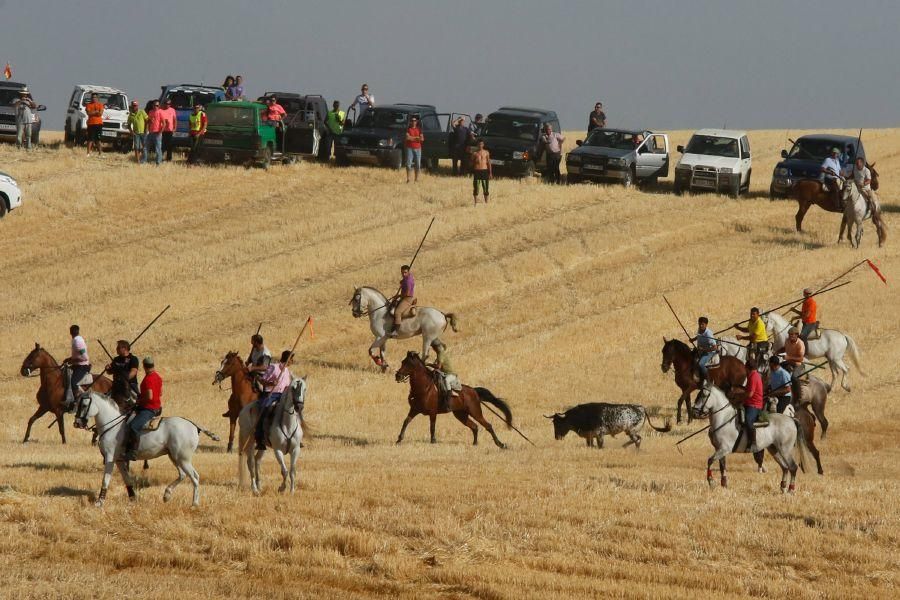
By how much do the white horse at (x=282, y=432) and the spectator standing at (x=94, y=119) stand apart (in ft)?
96.4

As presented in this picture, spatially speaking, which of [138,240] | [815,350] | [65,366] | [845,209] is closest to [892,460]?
[815,350]

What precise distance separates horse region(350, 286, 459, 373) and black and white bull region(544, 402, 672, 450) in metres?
6.06

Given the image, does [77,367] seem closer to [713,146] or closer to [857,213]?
[857,213]

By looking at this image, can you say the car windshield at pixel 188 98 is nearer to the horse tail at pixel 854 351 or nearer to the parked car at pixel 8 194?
the parked car at pixel 8 194

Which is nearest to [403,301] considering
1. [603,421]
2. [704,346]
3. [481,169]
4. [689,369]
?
[689,369]

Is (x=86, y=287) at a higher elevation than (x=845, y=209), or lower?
lower

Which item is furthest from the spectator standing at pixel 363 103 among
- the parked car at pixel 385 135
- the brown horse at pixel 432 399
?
the brown horse at pixel 432 399

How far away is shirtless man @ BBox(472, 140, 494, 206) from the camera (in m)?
42.0

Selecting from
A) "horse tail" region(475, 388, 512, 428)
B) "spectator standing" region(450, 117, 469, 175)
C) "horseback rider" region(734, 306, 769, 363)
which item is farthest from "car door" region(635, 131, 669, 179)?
"horse tail" region(475, 388, 512, 428)

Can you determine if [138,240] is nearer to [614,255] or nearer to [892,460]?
[614,255]

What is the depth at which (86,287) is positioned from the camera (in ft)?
118

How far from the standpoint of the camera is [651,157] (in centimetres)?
4656

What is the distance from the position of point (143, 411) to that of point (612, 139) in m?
31.1

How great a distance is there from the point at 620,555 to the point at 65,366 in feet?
37.6
